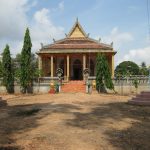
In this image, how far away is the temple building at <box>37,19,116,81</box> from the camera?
3909cm

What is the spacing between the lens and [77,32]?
42812 millimetres

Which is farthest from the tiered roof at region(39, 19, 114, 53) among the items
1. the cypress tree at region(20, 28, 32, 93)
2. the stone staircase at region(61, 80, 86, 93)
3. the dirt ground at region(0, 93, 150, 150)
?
the dirt ground at region(0, 93, 150, 150)

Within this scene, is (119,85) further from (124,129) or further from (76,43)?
(124,129)

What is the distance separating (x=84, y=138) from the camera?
938 cm

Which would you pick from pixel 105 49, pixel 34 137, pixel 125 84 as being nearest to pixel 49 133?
pixel 34 137

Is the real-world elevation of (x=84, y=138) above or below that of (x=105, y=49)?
below

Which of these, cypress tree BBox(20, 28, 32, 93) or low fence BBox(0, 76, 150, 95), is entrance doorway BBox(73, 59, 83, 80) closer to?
low fence BBox(0, 76, 150, 95)

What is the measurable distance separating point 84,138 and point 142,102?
32.7ft

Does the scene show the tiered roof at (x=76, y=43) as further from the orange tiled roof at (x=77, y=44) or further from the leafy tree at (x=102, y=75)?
the leafy tree at (x=102, y=75)

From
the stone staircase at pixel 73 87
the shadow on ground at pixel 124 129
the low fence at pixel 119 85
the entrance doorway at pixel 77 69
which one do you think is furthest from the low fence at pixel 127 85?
the shadow on ground at pixel 124 129

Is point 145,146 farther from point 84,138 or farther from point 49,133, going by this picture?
point 49,133

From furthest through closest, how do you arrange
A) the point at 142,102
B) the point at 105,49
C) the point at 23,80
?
the point at 105,49 → the point at 23,80 → the point at 142,102

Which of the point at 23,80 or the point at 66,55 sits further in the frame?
the point at 66,55

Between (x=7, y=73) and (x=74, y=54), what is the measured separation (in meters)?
10.5
